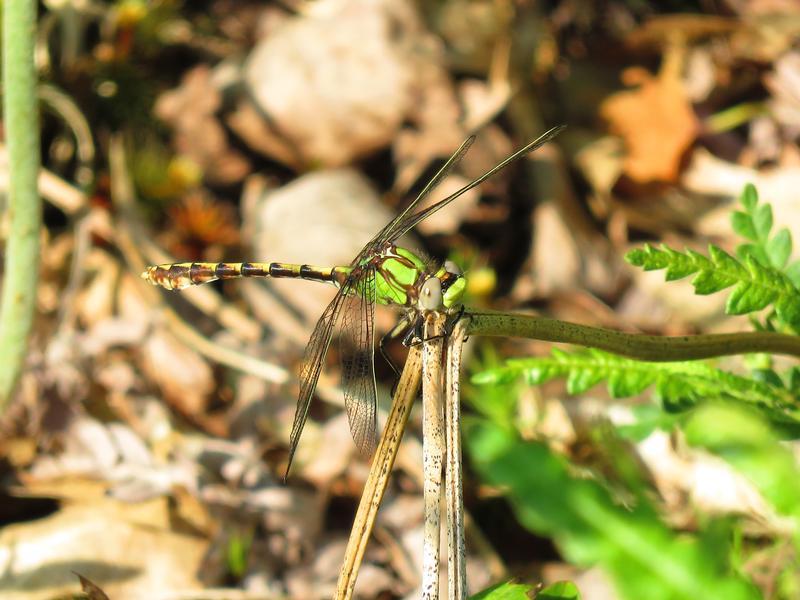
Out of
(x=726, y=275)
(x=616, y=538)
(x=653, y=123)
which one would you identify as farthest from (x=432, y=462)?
(x=653, y=123)

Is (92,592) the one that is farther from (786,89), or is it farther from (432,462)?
(786,89)

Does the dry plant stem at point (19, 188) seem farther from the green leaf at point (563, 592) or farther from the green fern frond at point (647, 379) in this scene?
the green leaf at point (563, 592)

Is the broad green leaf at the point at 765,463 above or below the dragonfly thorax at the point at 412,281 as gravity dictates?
below

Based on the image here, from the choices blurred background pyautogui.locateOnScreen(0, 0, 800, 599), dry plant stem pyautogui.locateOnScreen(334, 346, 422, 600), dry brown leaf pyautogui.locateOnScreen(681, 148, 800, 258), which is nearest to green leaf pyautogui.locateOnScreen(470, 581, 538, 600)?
dry plant stem pyautogui.locateOnScreen(334, 346, 422, 600)

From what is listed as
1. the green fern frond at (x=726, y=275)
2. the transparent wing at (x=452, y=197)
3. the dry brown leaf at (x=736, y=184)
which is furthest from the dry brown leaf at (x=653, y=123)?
the green fern frond at (x=726, y=275)

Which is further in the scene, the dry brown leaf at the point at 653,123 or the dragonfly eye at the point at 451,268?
the dry brown leaf at the point at 653,123

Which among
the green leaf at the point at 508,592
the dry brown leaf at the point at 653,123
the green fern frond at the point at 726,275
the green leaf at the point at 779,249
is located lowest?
the green leaf at the point at 508,592

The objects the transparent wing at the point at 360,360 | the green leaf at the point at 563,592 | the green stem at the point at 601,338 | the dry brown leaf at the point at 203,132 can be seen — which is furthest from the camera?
the dry brown leaf at the point at 203,132
